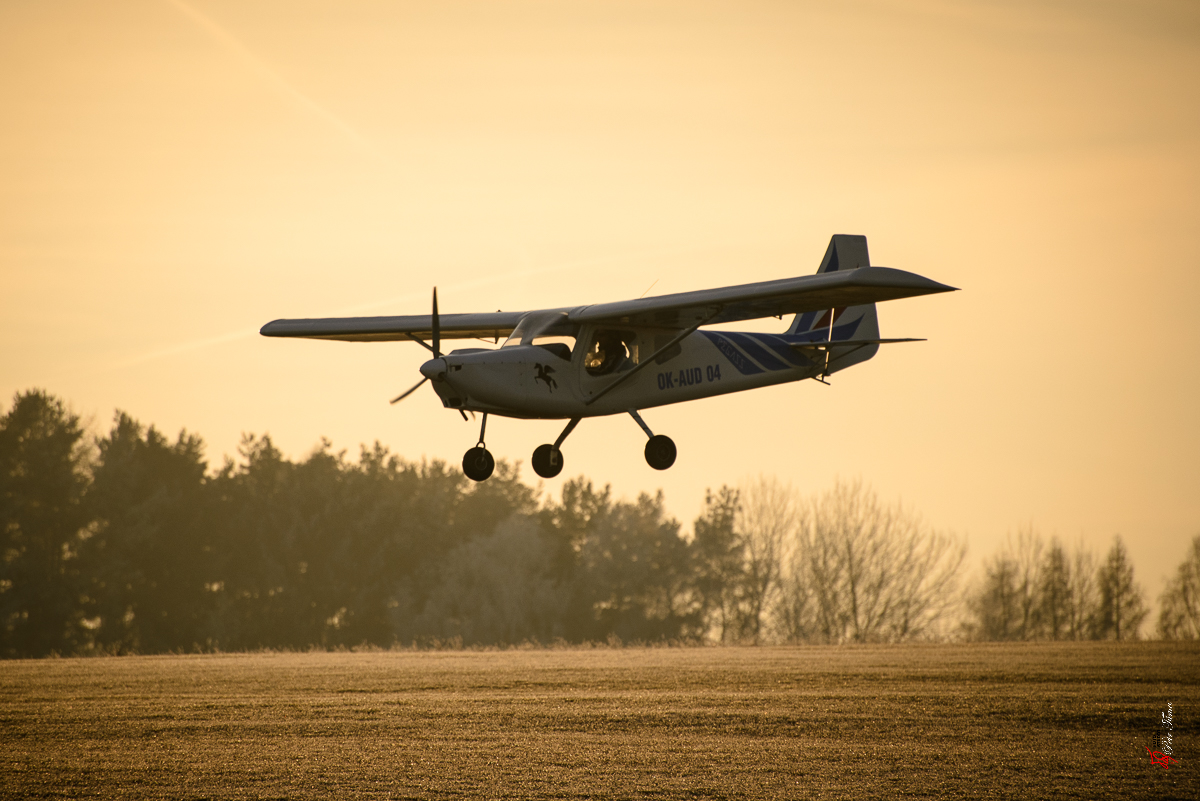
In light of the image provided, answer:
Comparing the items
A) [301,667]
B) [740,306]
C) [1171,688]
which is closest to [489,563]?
[301,667]

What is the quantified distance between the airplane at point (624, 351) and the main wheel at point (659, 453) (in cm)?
2

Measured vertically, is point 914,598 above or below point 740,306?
below

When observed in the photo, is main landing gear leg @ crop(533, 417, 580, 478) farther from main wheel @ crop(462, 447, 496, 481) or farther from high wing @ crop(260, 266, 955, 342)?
high wing @ crop(260, 266, 955, 342)

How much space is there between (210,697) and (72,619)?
1796 inches

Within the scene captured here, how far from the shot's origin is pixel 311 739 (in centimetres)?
2483

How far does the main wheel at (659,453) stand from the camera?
906 inches

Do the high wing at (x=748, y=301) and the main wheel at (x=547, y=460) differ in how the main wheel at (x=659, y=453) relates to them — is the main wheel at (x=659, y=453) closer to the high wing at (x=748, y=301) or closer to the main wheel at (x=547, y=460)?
the main wheel at (x=547, y=460)

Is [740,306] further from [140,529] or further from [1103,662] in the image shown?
[140,529]

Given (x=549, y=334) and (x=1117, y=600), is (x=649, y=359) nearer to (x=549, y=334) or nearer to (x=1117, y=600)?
(x=549, y=334)

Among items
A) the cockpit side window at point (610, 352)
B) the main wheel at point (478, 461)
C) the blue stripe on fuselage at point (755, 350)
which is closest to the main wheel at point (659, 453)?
the cockpit side window at point (610, 352)

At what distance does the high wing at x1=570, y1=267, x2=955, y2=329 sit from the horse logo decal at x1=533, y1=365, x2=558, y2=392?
107 centimetres

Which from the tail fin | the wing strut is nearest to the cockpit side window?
the wing strut
